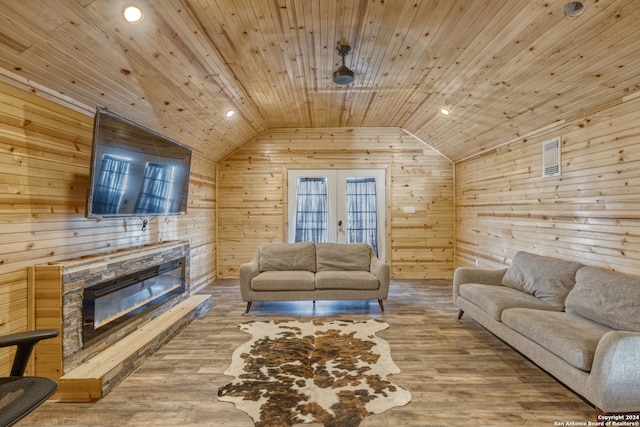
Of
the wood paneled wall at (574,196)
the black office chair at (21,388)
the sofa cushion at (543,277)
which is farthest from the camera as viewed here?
the sofa cushion at (543,277)

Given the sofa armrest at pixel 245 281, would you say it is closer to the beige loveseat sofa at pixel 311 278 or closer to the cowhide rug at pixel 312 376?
the beige loveseat sofa at pixel 311 278

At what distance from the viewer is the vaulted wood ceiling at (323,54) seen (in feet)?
7.07

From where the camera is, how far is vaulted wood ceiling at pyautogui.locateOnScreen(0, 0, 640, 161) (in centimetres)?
216

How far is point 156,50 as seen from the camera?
2.63m

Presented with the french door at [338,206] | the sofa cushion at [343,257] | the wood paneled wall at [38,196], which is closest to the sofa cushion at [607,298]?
the sofa cushion at [343,257]

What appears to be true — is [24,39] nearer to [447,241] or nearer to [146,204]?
[146,204]

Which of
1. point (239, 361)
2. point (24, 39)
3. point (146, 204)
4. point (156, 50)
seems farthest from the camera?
point (146, 204)

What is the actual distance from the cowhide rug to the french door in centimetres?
278

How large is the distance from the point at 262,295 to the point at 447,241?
3914 mm

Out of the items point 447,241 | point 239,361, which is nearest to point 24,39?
point 239,361

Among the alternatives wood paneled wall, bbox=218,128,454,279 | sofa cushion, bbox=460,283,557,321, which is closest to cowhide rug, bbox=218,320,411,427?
sofa cushion, bbox=460,283,557,321

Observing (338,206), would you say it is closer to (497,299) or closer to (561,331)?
(497,299)

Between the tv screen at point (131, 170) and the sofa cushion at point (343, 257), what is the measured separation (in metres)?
2.07

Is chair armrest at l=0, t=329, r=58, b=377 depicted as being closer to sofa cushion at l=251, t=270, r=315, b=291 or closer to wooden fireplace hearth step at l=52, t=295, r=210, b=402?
wooden fireplace hearth step at l=52, t=295, r=210, b=402
